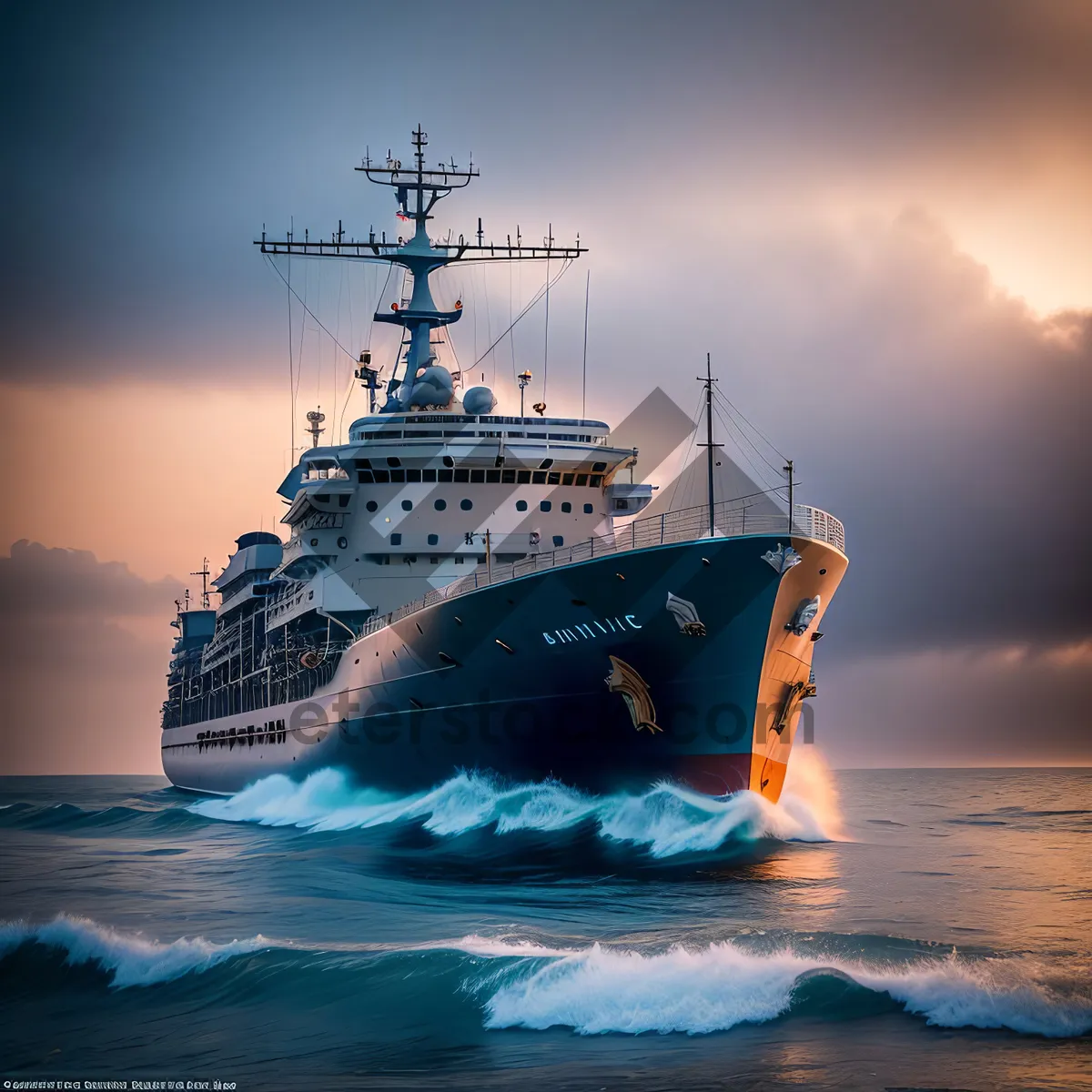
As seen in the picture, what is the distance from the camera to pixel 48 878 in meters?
26.0

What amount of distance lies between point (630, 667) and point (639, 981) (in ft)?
29.0

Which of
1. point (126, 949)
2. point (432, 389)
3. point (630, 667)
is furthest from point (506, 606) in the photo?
point (432, 389)

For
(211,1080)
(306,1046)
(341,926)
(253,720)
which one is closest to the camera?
(211,1080)

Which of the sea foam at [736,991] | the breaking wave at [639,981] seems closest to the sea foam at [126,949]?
the breaking wave at [639,981]

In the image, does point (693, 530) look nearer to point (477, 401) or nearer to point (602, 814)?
point (602, 814)

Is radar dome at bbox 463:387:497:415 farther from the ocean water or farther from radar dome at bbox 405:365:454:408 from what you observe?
the ocean water

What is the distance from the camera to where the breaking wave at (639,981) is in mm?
13406

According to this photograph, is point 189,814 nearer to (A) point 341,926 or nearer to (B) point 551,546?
(B) point 551,546

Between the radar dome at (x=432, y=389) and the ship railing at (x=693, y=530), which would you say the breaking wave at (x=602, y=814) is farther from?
the radar dome at (x=432, y=389)

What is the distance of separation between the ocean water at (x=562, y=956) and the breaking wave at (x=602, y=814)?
6 centimetres

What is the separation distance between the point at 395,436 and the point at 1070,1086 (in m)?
24.9

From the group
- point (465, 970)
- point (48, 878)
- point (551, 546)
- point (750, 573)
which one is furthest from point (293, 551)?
point (465, 970)

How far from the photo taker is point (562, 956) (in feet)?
49.4

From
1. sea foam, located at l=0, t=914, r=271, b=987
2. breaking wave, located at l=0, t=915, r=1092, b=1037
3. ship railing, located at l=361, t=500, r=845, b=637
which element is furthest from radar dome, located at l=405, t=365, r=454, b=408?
breaking wave, located at l=0, t=915, r=1092, b=1037
